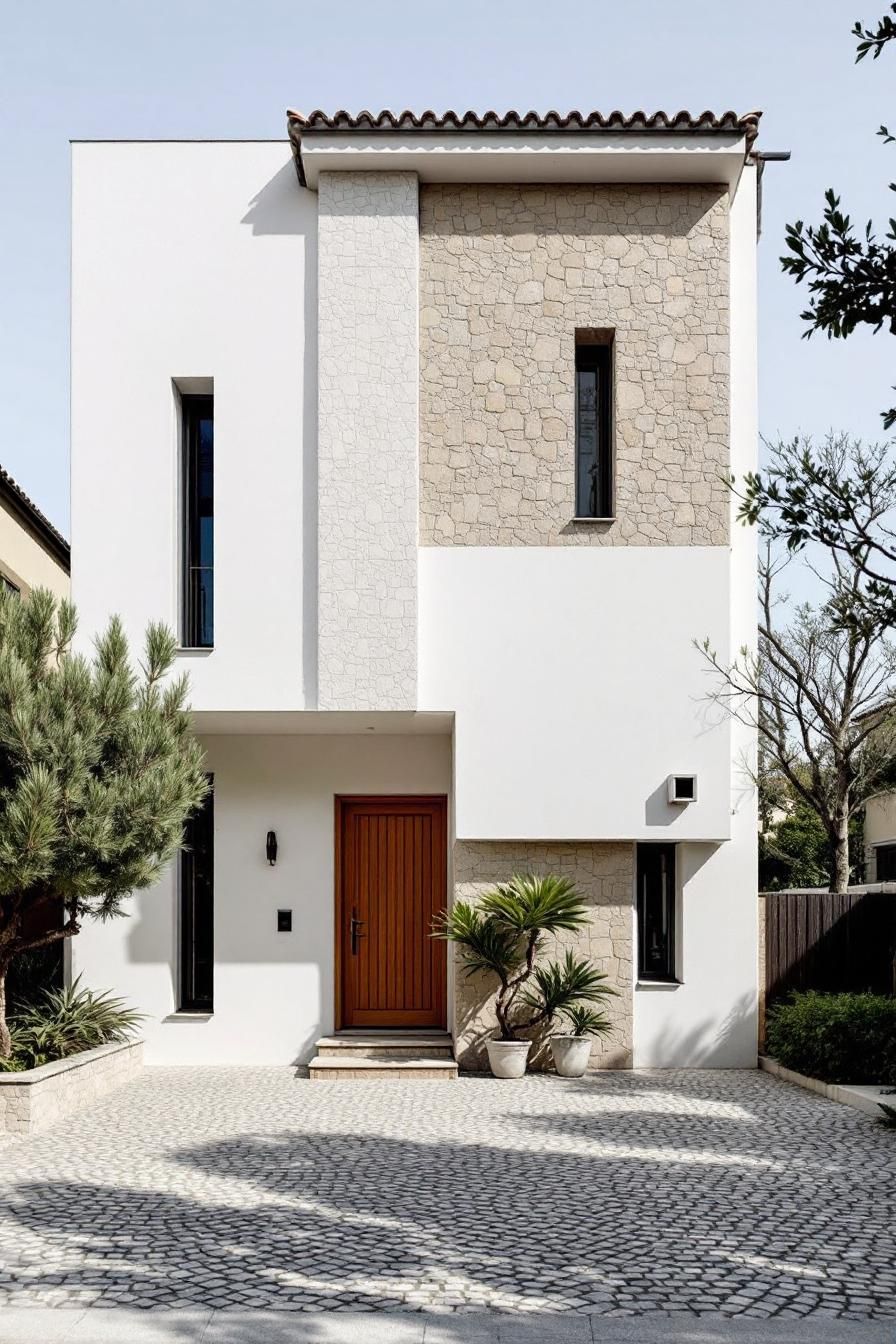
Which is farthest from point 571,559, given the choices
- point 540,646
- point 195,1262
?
point 195,1262

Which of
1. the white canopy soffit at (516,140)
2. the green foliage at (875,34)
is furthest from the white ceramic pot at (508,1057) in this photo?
the green foliage at (875,34)

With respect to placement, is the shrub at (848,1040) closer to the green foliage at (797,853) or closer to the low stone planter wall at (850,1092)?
the low stone planter wall at (850,1092)

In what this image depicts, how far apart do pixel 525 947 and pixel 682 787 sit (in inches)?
84.9

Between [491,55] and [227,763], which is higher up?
[491,55]

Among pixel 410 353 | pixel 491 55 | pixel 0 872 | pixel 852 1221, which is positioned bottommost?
pixel 852 1221

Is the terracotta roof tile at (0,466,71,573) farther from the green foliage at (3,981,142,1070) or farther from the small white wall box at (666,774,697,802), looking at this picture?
the small white wall box at (666,774,697,802)

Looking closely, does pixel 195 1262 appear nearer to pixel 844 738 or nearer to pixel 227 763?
pixel 227 763

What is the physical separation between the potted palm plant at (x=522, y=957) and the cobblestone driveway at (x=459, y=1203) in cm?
104

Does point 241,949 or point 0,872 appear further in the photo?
point 241,949

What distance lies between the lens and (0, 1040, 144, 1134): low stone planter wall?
9.30 meters

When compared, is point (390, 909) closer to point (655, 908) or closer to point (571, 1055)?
point (571, 1055)

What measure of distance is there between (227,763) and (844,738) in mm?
8872

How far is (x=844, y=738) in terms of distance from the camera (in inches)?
684

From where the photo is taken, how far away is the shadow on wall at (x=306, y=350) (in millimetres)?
12000
